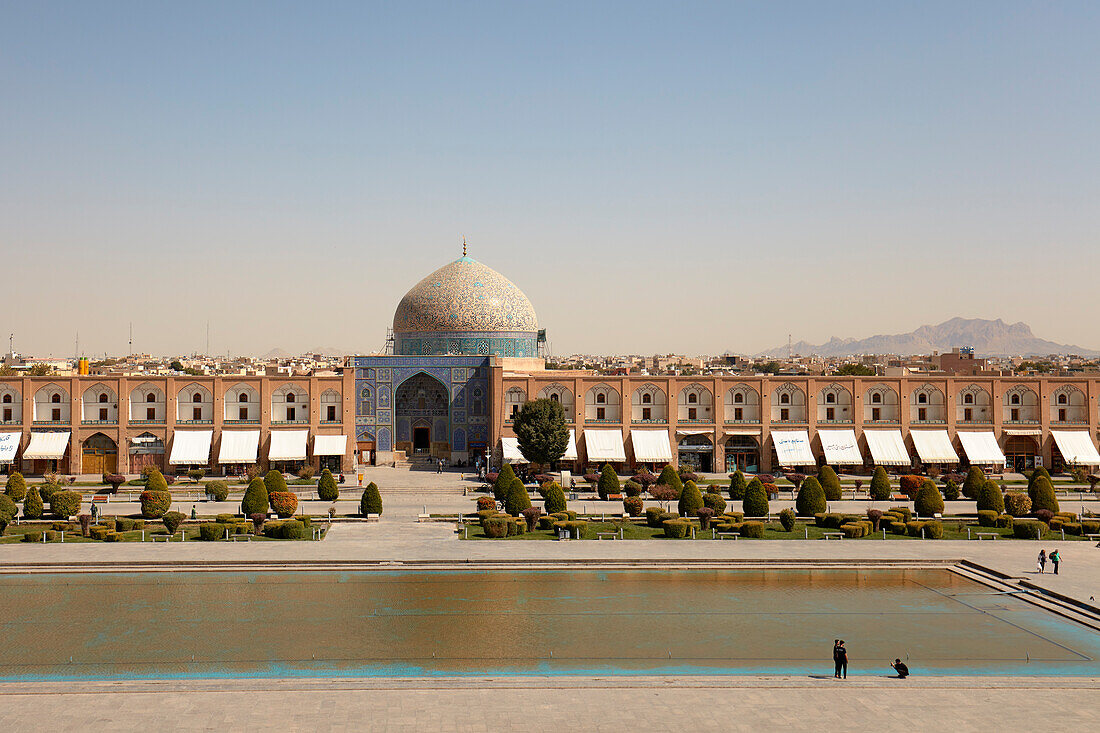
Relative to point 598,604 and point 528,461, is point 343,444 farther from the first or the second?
point 598,604

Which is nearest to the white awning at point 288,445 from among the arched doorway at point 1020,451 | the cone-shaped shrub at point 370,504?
the cone-shaped shrub at point 370,504

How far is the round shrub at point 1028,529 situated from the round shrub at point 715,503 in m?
8.97

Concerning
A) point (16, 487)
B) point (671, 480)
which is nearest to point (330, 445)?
point (16, 487)

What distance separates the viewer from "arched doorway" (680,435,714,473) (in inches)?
2029

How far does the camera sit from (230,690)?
16.9 m

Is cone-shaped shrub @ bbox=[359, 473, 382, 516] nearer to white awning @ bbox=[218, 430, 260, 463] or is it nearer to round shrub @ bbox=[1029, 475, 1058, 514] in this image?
white awning @ bbox=[218, 430, 260, 463]

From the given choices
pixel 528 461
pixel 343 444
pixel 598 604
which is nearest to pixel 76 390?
pixel 343 444

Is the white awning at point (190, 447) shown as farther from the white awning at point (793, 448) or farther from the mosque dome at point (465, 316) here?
the white awning at point (793, 448)

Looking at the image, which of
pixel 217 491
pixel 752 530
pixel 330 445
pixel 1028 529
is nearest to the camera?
pixel 752 530

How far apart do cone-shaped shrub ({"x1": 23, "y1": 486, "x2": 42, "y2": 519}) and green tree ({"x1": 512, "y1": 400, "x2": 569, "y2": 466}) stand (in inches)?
810

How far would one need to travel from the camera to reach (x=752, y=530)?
31891 mm

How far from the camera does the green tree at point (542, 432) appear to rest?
4781cm

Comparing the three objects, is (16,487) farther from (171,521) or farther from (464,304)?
(464,304)

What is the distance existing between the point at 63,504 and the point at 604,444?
24.6 m
